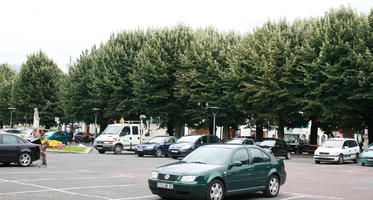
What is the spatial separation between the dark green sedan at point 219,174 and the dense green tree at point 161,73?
1344 inches

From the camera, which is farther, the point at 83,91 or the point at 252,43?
the point at 83,91

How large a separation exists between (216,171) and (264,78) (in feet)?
99.1

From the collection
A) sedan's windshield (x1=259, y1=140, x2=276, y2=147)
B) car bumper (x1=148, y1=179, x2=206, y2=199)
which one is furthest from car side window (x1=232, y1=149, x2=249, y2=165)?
sedan's windshield (x1=259, y1=140, x2=276, y2=147)

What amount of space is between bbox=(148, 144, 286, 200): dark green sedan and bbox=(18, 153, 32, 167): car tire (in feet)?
36.9

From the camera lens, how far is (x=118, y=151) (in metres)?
36.7

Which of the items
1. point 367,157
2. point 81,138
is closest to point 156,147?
point 367,157

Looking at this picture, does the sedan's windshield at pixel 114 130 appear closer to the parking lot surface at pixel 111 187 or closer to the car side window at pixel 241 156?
the parking lot surface at pixel 111 187

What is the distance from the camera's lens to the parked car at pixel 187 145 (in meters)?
31.3

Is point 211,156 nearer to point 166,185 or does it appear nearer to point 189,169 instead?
point 189,169

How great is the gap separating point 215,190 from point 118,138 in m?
25.8

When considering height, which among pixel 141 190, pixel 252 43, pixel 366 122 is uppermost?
pixel 252 43

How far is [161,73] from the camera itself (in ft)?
157

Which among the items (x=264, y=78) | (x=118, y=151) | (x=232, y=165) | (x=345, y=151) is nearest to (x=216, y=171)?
(x=232, y=165)

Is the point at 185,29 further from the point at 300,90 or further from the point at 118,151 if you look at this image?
the point at 118,151
